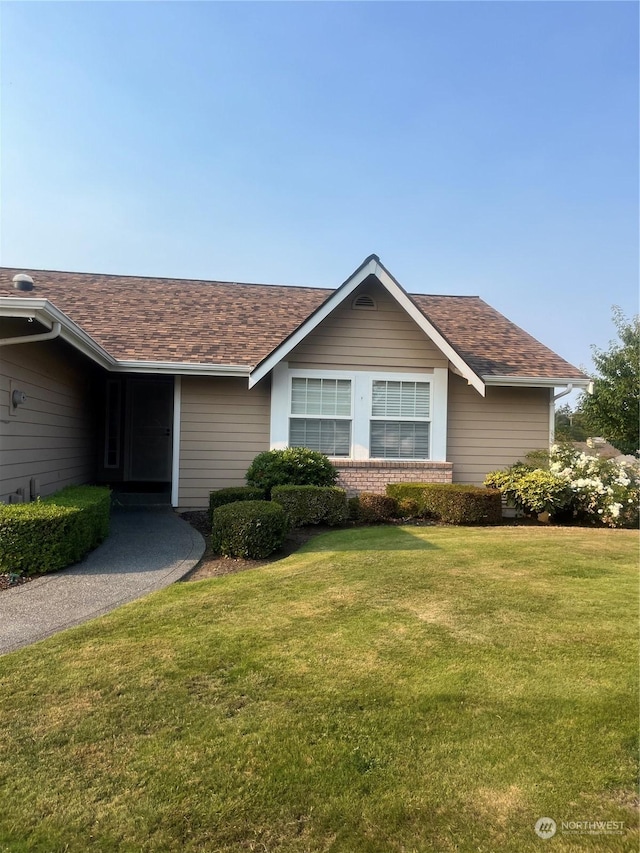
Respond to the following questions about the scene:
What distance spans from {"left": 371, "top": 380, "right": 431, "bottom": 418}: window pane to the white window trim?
10 centimetres

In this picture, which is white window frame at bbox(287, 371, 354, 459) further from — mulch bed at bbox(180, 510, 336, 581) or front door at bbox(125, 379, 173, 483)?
front door at bbox(125, 379, 173, 483)

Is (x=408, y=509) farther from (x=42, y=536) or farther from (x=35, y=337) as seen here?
(x=35, y=337)

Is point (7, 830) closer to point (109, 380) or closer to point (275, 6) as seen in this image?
point (275, 6)

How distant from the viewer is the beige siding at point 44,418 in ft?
22.0

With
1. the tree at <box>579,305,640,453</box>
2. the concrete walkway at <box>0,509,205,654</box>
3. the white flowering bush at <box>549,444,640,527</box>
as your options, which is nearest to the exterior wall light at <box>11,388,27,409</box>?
the concrete walkway at <box>0,509,205,654</box>

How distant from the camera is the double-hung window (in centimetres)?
1016

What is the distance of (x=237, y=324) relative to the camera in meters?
11.9

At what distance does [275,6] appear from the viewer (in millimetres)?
9070

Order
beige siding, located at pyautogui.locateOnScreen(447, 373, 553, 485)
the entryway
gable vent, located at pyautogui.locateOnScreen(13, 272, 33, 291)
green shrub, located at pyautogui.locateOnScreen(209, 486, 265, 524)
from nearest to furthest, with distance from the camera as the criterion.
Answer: gable vent, located at pyautogui.locateOnScreen(13, 272, 33, 291)
green shrub, located at pyautogui.locateOnScreen(209, 486, 265, 524)
beige siding, located at pyautogui.locateOnScreen(447, 373, 553, 485)
the entryway

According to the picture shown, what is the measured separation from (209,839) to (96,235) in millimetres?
15728

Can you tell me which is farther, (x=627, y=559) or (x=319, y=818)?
(x=627, y=559)

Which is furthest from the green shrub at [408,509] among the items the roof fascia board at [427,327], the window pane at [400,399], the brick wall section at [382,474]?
the roof fascia board at [427,327]

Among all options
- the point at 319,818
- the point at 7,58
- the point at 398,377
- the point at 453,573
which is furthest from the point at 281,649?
the point at 7,58

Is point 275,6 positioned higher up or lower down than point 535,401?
higher up
